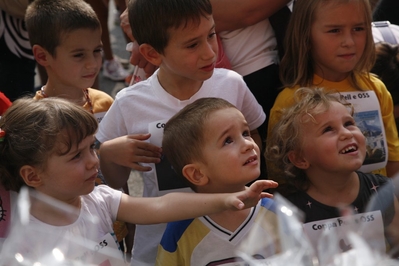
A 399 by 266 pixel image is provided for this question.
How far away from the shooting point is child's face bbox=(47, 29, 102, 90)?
2.49m

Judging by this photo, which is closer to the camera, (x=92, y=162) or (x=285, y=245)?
(x=285, y=245)

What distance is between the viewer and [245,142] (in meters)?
1.89

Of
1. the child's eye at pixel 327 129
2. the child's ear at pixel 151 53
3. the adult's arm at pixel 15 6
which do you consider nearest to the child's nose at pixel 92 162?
the child's ear at pixel 151 53

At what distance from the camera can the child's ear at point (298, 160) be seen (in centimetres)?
217

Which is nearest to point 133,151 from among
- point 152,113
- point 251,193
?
point 152,113

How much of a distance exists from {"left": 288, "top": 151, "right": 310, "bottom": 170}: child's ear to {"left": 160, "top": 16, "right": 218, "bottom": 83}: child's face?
403 millimetres

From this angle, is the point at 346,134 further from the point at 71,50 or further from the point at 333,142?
the point at 71,50

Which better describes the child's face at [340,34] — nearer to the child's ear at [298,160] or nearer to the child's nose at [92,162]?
the child's ear at [298,160]

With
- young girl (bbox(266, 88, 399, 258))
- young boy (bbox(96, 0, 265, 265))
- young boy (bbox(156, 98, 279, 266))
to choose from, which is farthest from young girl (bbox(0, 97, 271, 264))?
young girl (bbox(266, 88, 399, 258))

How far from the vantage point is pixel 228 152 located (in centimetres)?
189

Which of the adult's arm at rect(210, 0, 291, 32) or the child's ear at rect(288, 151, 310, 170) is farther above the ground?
the adult's arm at rect(210, 0, 291, 32)

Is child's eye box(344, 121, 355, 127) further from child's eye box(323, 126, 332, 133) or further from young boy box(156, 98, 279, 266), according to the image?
young boy box(156, 98, 279, 266)

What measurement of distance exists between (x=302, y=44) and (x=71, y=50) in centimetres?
89

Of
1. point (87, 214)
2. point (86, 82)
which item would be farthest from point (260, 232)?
point (86, 82)
